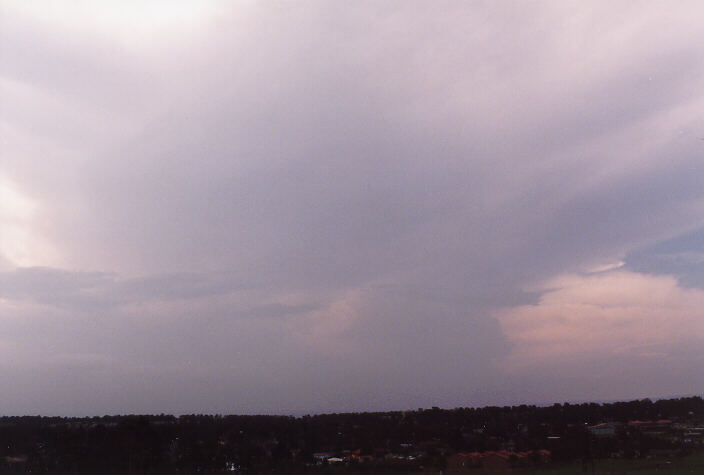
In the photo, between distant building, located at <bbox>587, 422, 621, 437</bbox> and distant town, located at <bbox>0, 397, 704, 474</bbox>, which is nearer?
distant town, located at <bbox>0, 397, 704, 474</bbox>

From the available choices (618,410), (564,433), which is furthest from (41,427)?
(618,410)

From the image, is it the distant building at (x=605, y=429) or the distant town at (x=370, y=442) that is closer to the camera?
the distant town at (x=370, y=442)

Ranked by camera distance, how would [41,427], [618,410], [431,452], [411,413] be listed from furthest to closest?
[411,413]
[618,410]
[41,427]
[431,452]

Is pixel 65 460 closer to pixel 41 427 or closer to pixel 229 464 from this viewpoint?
pixel 229 464

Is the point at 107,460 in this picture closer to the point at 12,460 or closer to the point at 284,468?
the point at 12,460

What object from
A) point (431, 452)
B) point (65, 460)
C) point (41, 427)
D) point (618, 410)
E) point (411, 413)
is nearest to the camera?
point (65, 460)

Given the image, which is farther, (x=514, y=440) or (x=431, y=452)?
(x=514, y=440)

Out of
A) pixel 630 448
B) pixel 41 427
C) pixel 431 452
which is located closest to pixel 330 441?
pixel 431 452
